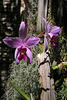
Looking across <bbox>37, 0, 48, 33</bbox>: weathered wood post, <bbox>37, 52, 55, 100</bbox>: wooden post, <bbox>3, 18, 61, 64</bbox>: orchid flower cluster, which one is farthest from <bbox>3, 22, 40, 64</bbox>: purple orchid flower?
<bbox>37, 0, 48, 33</bbox>: weathered wood post

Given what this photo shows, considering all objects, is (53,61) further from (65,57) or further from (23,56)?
(23,56)

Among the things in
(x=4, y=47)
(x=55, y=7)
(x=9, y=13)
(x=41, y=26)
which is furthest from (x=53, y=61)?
(x=9, y=13)

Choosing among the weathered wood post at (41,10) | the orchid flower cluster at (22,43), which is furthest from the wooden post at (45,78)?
the orchid flower cluster at (22,43)

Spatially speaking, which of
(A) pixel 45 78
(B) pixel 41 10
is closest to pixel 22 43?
(A) pixel 45 78

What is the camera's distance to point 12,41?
2.49ft

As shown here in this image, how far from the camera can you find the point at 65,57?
4.40ft

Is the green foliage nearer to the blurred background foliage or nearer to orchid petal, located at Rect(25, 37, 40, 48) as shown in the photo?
the blurred background foliage

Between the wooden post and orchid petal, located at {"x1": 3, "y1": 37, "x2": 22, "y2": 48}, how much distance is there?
0.48 meters

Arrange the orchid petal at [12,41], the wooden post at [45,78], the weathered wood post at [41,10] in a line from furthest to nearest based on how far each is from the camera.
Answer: the weathered wood post at [41,10] < the wooden post at [45,78] < the orchid petal at [12,41]

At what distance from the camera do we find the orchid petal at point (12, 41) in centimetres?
74

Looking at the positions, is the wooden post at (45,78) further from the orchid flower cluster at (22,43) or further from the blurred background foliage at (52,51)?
the orchid flower cluster at (22,43)

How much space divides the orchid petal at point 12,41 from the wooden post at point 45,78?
48 centimetres

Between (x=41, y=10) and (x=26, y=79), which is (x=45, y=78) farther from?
(x=41, y=10)

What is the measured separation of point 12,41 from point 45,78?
601mm
